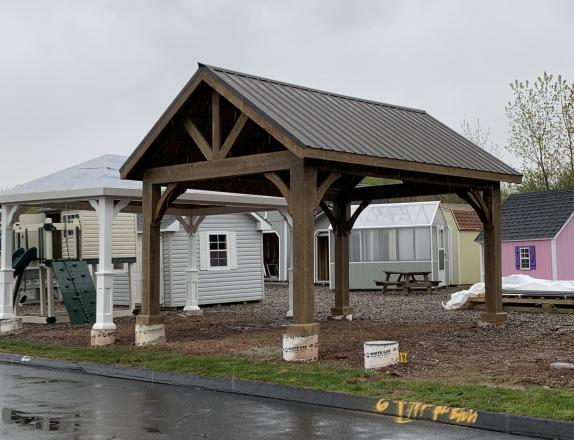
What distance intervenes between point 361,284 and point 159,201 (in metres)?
19.8

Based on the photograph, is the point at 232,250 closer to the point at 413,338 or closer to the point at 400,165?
the point at 413,338

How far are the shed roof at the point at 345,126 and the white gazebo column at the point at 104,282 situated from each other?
5.13 feet

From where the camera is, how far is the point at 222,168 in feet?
44.7

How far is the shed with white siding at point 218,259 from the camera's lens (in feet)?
81.5

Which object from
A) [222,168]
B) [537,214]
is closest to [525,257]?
[537,214]

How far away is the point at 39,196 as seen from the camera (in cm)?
1764

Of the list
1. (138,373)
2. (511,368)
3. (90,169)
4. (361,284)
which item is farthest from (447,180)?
(361,284)

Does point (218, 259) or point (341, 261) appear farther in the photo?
point (218, 259)

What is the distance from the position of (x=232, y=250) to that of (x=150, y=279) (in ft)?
38.3

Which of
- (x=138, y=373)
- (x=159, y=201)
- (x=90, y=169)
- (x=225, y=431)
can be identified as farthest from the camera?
(x=90, y=169)

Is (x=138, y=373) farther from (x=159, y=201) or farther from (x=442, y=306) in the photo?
(x=442, y=306)

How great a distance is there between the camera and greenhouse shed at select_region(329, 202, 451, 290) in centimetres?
3269

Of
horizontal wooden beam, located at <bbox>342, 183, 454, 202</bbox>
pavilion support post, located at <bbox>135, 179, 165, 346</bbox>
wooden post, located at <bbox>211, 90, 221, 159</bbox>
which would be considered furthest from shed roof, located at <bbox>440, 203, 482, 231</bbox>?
wooden post, located at <bbox>211, 90, 221, 159</bbox>

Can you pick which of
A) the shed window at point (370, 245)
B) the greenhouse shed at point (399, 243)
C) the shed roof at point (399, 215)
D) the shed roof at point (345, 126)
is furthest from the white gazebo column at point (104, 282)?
the shed window at point (370, 245)
